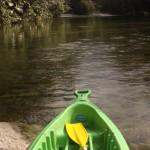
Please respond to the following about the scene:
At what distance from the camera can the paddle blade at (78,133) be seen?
7266 mm

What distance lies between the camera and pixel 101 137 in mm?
7531

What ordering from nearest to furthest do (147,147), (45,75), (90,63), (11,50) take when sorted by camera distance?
(147,147)
(45,75)
(90,63)
(11,50)

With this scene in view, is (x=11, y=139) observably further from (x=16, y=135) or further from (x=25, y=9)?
(x=25, y=9)

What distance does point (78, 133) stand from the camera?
7426mm

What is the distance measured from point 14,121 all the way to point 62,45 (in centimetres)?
1301

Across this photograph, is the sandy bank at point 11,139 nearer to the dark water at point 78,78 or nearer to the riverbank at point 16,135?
the riverbank at point 16,135

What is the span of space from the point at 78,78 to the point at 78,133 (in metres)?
7.82

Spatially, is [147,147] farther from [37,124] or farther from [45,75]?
[45,75]

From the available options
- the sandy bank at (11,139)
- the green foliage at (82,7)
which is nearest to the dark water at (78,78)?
the sandy bank at (11,139)

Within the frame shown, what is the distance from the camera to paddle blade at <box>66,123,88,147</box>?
727 centimetres

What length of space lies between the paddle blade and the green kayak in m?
0.07

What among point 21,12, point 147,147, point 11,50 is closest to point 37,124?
point 147,147

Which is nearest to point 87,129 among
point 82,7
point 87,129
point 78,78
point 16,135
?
point 87,129

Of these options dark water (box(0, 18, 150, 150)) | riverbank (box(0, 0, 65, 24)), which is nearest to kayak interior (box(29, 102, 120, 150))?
dark water (box(0, 18, 150, 150))
